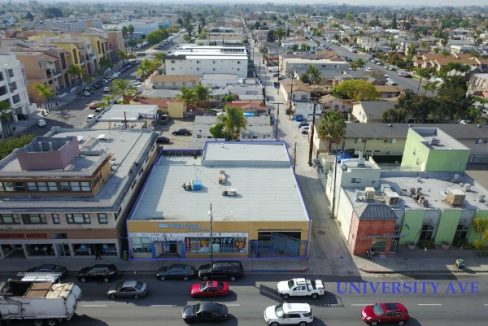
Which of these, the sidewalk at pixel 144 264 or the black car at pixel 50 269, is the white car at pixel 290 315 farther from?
the black car at pixel 50 269

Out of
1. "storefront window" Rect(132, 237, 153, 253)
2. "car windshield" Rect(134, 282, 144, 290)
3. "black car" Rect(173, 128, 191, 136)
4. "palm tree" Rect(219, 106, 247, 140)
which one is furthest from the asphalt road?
"black car" Rect(173, 128, 191, 136)

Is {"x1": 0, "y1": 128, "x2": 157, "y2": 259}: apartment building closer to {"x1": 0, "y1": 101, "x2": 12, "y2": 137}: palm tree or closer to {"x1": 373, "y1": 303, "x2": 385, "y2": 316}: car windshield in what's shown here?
{"x1": 373, "y1": 303, "x2": 385, "y2": 316}: car windshield

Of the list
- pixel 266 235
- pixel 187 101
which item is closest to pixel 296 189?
pixel 266 235

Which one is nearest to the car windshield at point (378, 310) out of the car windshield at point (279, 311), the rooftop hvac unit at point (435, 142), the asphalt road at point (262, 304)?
the asphalt road at point (262, 304)

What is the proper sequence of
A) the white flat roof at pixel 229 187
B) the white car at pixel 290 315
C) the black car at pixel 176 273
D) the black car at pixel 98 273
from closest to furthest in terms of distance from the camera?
the white car at pixel 290 315, the black car at pixel 98 273, the black car at pixel 176 273, the white flat roof at pixel 229 187

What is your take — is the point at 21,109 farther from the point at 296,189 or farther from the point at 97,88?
the point at 296,189

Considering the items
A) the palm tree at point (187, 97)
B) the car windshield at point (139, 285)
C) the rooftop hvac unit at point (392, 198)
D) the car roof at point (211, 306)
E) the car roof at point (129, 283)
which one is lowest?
the car windshield at point (139, 285)

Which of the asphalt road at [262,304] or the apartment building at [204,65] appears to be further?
the apartment building at [204,65]
